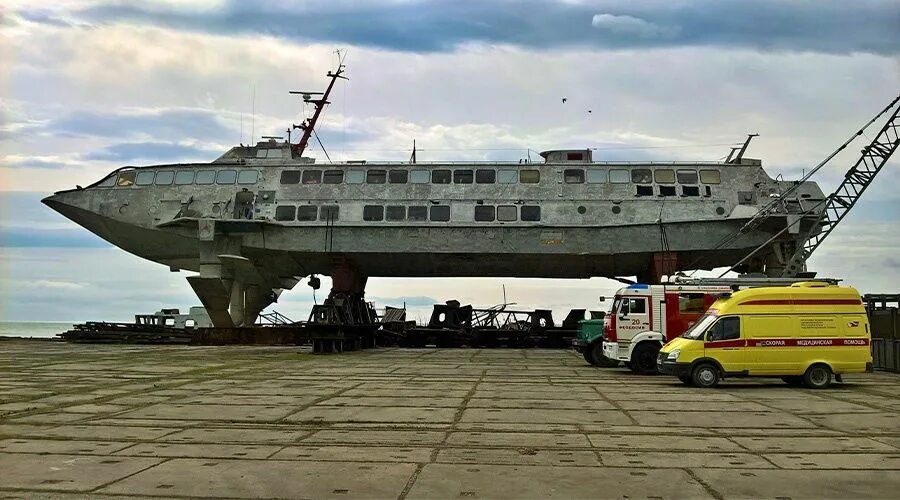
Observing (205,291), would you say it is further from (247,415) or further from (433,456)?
(433,456)

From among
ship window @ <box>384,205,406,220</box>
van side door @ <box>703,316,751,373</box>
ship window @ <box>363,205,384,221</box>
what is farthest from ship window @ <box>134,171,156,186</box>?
van side door @ <box>703,316,751,373</box>

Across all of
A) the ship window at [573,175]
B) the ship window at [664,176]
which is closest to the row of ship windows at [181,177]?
the ship window at [573,175]

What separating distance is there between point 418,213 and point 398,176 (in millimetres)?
2064

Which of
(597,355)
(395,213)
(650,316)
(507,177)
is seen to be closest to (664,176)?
(507,177)

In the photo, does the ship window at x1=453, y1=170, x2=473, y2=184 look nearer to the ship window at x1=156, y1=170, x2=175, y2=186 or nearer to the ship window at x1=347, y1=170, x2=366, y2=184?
the ship window at x1=347, y1=170, x2=366, y2=184

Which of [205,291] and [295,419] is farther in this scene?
[205,291]

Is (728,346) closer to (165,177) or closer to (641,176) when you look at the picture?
(641,176)

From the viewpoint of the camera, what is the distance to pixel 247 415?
40.9 ft

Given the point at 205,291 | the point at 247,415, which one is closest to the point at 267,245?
the point at 205,291

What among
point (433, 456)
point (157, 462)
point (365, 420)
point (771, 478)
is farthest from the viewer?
point (365, 420)

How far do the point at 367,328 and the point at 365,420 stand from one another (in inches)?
957

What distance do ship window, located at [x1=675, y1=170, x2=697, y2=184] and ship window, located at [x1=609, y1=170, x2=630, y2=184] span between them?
2202 millimetres

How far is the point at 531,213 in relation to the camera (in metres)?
34.6

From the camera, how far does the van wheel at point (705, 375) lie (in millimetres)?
18062
